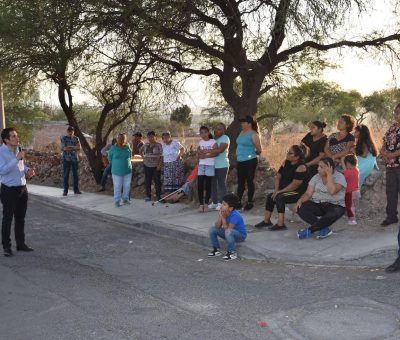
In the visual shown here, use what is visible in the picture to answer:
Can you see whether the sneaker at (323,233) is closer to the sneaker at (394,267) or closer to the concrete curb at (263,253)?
the concrete curb at (263,253)

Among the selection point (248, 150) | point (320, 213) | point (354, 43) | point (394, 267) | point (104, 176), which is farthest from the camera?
point (104, 176)

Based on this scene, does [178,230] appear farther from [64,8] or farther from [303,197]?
[64,8]

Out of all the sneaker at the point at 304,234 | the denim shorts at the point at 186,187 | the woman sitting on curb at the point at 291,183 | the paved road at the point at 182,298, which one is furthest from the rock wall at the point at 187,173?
the paved road at the point at 182,298

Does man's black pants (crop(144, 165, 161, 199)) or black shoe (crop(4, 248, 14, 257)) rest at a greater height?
man's black pants (crop(144, 165, 161, 199))

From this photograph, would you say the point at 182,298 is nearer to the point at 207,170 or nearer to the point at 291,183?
the point at 291,183

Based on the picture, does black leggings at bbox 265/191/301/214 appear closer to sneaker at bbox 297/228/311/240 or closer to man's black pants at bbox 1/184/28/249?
sneaker at bbox 297/228/311/240

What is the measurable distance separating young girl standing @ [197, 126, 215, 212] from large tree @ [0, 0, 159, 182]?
258cm

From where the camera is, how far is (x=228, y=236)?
8141 millimetres

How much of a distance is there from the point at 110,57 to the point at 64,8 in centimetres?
314

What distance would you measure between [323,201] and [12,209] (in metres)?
4.55

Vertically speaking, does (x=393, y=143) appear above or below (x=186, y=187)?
above

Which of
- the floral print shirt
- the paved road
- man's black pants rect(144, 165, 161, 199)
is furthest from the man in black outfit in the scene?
the floral print shirt

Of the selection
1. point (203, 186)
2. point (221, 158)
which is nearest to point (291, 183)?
point (221, 158)

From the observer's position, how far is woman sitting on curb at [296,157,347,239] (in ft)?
28.1
